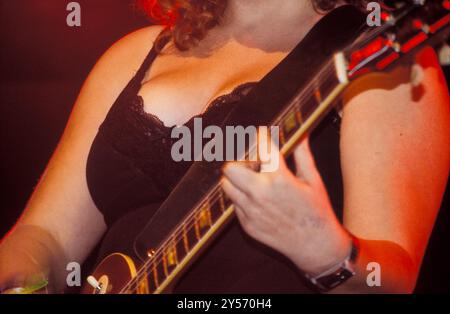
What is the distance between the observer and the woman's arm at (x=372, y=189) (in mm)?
662

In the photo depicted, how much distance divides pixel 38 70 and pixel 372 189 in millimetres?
1230

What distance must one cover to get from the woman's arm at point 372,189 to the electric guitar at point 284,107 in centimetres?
5

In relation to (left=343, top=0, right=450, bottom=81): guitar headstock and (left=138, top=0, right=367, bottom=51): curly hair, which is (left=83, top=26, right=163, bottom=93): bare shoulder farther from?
(left=343, top=0, right=450, bottom=81): guitar headstock

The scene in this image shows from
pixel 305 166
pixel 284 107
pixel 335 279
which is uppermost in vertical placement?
pixel 284 107

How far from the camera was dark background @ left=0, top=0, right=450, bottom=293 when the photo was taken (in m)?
1.60

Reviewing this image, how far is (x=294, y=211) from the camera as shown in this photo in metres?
0.66

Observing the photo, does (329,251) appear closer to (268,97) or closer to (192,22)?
(268,97)

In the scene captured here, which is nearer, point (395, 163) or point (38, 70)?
point (395, 163)

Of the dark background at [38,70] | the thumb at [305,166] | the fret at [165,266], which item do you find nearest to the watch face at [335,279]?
the thumb at [305,166]

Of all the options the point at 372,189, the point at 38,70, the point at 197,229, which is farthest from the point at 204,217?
the point at 38,70

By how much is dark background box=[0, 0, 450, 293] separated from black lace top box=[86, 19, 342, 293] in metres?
0.56

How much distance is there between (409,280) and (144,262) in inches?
14.8

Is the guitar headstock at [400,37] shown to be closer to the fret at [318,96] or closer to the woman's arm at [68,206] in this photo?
the fret at [318,96]
